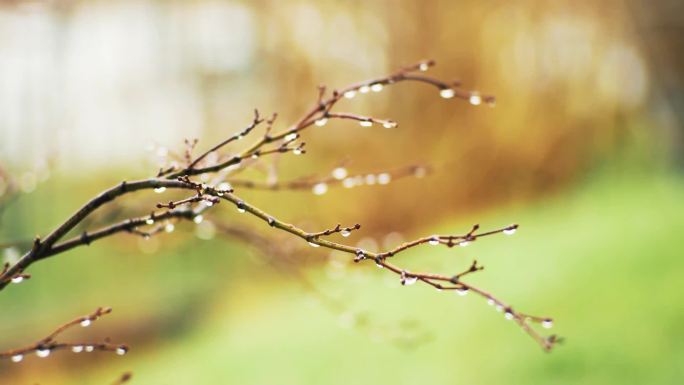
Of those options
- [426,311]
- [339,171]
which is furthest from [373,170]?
[339,171]

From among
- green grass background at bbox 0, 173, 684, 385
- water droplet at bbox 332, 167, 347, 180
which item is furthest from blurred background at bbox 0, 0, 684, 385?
water droplet at bbox 332, 167, 347, 180

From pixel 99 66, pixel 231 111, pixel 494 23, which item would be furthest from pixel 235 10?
pixel 494 23

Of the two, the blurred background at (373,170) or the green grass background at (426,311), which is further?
the blurred background at (373,170)

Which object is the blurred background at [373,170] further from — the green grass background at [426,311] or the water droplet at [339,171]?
the water droplet at [339,171]

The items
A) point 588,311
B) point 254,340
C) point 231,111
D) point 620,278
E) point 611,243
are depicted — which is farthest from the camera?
point 231,111

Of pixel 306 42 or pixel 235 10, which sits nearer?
pixel 306 42

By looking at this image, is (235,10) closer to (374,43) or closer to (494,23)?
(374,43)

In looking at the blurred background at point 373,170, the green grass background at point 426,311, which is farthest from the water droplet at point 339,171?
the blurred background at point 373,170

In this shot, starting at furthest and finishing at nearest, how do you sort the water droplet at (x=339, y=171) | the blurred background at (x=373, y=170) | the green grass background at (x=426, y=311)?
the blurred background at (x=373, y=170) < the green grass background at (x=426, y=311) < the water droplet at (x=339, y=171)
